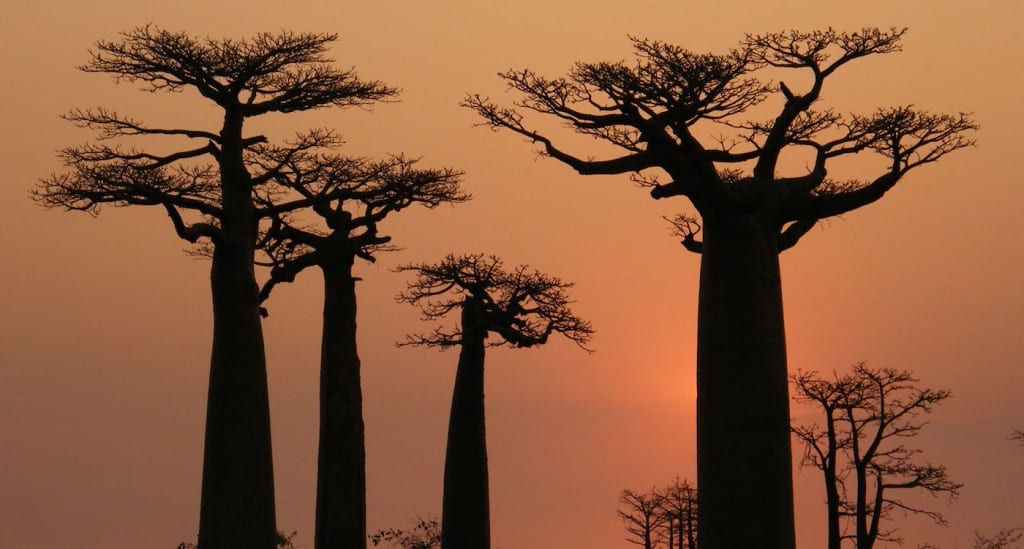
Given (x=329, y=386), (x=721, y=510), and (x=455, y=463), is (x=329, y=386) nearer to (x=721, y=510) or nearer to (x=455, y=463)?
(x=455, y=463)

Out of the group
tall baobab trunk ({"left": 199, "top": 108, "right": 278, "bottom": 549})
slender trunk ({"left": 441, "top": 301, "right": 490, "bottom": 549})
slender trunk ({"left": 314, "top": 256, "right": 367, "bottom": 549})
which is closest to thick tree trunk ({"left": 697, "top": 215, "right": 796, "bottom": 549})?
tall baobab trunk ({"left": 199, "top": 108, "right": 278, "bottom": 549})

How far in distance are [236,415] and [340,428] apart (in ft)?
10.0

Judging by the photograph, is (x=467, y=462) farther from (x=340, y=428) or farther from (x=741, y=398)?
(x=741, y=398)

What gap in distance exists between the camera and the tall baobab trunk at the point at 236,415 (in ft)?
50.0

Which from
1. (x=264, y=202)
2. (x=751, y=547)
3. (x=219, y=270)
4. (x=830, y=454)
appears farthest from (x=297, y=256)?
(x=751, y=547)

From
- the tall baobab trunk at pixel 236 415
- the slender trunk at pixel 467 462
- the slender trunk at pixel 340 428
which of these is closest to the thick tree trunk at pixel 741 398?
the tall baobab trunk at pixel 236 415

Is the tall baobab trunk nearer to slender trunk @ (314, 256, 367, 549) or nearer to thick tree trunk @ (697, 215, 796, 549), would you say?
slender trunk @ (314, 256, 367, 549)

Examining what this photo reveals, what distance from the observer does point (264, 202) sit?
1845cm

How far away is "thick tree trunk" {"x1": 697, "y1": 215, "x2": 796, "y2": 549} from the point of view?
12.5 m

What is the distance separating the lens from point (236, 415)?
15367mm

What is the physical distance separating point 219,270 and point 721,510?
565 centimetres

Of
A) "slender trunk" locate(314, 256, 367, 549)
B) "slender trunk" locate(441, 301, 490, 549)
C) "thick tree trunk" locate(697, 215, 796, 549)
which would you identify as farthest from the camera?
"slender trunk" locate(441, 301, 490, 549)

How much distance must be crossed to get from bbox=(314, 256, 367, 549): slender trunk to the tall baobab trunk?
2.54 metres

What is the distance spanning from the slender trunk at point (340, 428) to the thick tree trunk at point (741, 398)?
20.4ft
